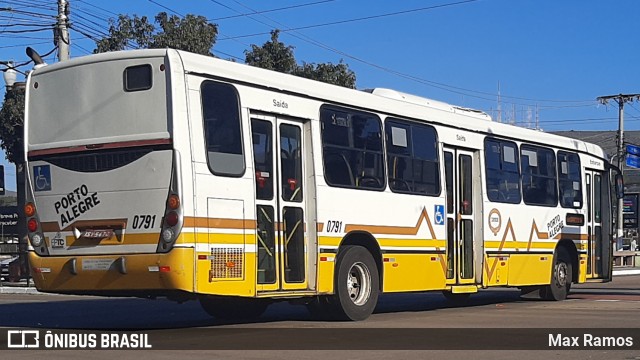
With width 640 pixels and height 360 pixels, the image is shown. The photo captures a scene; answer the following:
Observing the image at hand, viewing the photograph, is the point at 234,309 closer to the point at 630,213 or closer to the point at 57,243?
the point at 57,243

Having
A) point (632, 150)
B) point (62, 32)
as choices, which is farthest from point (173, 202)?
point (632, 150)

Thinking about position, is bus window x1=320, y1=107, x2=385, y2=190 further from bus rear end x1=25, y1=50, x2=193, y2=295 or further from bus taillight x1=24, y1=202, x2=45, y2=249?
bus taillight x1=24, y1=202, x2=45, y2=249

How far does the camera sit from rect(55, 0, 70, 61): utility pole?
26.2 m

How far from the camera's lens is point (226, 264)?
39.7 feet

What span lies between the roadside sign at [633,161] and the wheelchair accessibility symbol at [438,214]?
1853 inches

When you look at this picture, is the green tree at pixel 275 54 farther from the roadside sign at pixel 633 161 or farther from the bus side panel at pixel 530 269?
the roadside sign at pixel 633 161

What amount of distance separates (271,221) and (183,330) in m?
1.83

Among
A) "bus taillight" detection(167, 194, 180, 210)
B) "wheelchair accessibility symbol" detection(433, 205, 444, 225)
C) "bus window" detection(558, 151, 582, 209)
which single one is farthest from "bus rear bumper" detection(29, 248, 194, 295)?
"bus window" detection(558, 151, 582, 209)

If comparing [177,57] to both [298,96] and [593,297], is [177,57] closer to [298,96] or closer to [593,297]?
[298,96]

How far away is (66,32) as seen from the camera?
2673 cm

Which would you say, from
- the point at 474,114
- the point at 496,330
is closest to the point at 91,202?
the point at 496,330

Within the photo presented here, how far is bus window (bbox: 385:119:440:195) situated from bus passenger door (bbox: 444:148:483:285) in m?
0.55

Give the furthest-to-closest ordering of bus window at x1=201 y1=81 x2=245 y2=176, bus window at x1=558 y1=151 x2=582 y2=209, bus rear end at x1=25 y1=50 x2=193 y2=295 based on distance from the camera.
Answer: bus window at x1=558 y1=151 x2=582 y2=209, bus window at x1=201 y1=81 x2=245 y2=176, bus rear end at x1=25 y1=50 x2=193 y2=295

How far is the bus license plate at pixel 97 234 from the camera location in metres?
12.0
